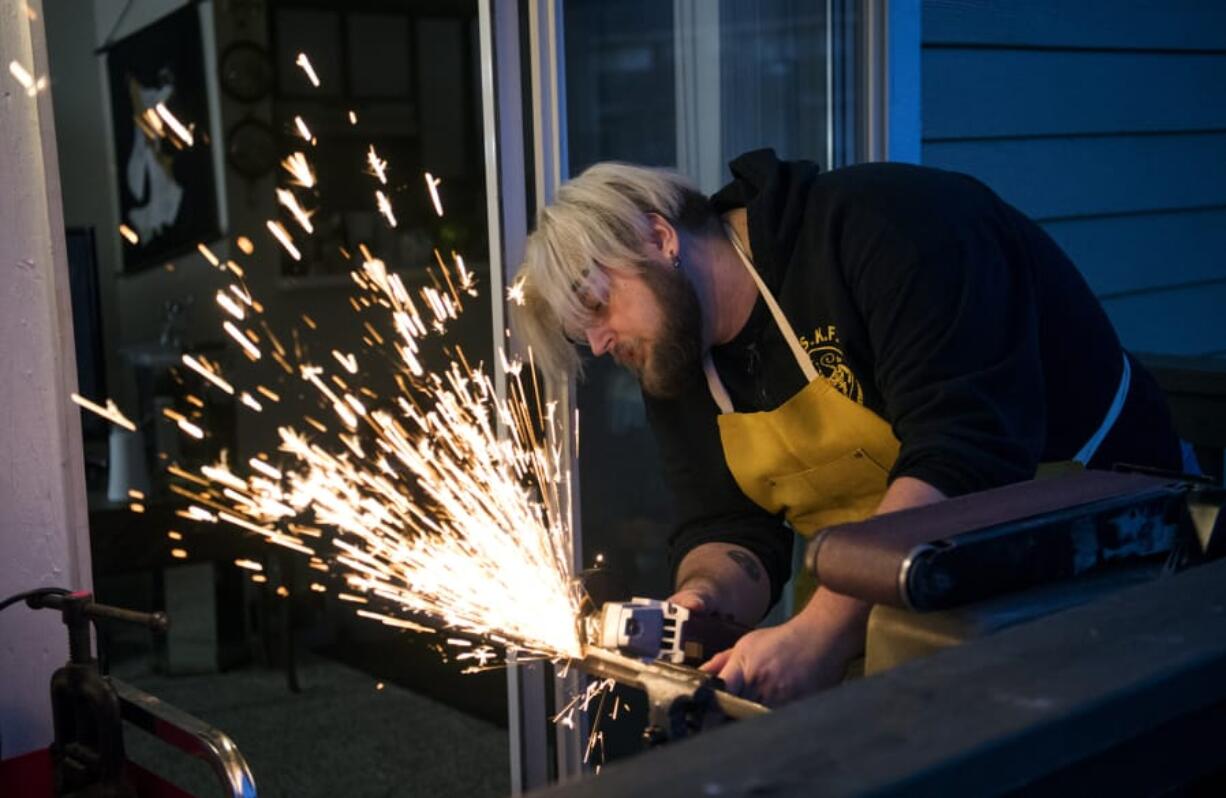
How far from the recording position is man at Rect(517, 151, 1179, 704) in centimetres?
191

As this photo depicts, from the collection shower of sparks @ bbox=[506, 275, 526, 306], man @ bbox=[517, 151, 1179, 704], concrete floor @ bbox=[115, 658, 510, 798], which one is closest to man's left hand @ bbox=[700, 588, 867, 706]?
man @ bbox=[517, 151, 1179, 704]

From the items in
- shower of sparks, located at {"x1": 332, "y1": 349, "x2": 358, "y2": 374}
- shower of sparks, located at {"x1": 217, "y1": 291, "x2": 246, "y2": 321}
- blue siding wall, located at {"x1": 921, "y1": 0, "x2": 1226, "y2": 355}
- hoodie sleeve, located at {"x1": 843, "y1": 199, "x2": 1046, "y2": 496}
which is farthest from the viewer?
shower of sparks, located at {"x1": 217, "y1": 291, "x2": 246, "y2": 321}

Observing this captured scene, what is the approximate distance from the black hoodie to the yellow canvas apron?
3cm

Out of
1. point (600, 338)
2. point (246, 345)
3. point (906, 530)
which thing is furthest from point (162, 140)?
point (906, 530)

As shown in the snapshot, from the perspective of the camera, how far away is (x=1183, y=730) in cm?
91

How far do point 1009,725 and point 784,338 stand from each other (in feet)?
5.14

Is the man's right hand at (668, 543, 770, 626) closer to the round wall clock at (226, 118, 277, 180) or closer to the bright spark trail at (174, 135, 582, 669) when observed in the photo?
the bright spark trail at (174, 135, 582, 669)

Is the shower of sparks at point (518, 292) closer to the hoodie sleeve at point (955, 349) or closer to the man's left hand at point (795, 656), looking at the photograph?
the hoodie sleeve at point (955, 349)

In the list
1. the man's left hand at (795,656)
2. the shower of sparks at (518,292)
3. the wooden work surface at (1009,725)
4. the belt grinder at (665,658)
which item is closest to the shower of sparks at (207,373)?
the shower of sparks at (518,292)

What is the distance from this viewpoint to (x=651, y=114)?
307 cm

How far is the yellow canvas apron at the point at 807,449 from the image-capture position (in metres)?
2.25

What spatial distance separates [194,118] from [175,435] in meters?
1.86

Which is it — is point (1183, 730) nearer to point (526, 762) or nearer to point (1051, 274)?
point (1051, 274)

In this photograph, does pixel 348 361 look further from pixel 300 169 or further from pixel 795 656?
pixel 795 656
